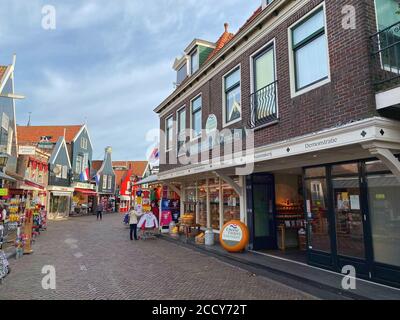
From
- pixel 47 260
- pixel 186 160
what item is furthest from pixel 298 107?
pixel 47 260

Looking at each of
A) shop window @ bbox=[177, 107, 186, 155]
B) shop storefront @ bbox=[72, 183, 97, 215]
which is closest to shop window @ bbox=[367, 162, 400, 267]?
shop window @ bbox=[177, 107, 186, 155]

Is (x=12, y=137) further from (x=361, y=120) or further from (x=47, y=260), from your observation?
(x=361, y=120)

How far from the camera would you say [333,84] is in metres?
6.18

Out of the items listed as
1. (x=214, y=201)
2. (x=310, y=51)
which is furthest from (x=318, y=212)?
(x=214, y=201)

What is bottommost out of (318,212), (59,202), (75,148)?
(318,212)

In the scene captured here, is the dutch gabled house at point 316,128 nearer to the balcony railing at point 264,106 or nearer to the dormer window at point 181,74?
the balcony railing at point 264,106

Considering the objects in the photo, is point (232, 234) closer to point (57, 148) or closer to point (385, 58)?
point (385, 58)

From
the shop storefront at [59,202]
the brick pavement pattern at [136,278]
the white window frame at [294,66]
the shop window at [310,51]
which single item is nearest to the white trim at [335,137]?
the white window frame at [294,66]

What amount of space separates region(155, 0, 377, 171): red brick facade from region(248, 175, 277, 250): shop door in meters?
2.25

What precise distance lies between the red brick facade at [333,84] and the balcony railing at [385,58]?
0.16m

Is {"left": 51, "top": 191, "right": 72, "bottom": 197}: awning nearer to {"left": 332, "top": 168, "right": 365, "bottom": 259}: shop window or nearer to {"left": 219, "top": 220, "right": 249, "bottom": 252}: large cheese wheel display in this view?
{"left": 219, "top": 220, "right": 249, "bottom": 252}: large cheese wheel display

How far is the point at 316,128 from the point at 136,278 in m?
5.24
